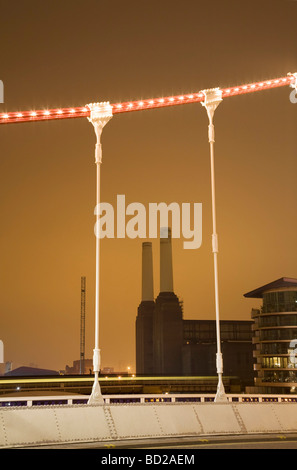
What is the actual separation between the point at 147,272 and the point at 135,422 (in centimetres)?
11738

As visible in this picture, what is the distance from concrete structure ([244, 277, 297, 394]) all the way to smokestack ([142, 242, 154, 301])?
38922 mm

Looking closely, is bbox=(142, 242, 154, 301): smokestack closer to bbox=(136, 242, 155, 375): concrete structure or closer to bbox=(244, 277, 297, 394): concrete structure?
bbox=(136, 242, 155, 375): concrete structure

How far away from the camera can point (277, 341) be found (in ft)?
310

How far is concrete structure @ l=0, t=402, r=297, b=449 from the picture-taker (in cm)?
1482

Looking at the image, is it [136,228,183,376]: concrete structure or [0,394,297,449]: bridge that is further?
[136,228,183,376]: concrete structure

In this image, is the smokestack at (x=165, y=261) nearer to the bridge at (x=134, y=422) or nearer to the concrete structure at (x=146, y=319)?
the concrete structure at (x=146, y=319)

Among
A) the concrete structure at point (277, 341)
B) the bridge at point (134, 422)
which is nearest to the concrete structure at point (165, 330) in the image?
the concrete structure at point (277, 341)

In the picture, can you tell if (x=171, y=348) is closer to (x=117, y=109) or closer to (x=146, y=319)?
(x=146, y=319)

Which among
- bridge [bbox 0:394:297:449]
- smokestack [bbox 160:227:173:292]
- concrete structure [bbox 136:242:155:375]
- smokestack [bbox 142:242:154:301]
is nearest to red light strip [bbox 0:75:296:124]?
bridge [bbox 0:394:297:449]

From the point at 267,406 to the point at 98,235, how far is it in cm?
721

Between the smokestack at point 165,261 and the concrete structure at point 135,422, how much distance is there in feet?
Result: 338

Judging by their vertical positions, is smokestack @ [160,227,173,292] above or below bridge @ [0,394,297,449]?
above

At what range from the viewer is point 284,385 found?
92438 millimetres

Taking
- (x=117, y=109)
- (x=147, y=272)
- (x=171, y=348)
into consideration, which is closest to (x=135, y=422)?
(x=117, y=109)
